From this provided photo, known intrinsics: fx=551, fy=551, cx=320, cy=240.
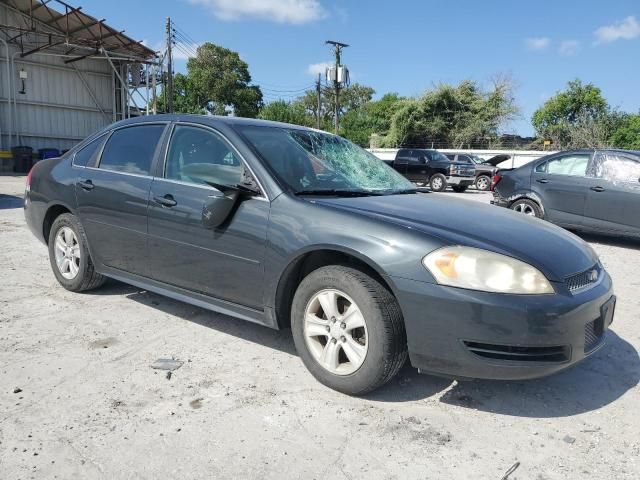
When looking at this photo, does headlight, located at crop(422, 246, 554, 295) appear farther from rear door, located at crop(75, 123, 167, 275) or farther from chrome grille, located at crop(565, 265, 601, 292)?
rear door, located at crop(75, 123, 167, 275)

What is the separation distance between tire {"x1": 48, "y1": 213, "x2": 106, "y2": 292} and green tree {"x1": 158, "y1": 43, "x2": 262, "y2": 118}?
158 ft

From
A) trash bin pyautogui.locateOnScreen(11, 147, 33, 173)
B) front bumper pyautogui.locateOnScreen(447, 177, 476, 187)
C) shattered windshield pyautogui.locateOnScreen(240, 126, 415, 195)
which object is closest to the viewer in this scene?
shattered windshield pyautogui.locateOnScreen(240, 126, 415, 195)

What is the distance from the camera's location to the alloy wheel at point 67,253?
4730mm

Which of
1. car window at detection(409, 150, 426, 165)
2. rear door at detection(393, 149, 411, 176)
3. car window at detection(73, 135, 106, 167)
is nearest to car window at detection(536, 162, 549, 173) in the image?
car window at detection(73, 135, 106, 167)

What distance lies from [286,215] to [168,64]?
1174 inches

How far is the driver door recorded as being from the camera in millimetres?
3359

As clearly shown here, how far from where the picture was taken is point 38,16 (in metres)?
22.3

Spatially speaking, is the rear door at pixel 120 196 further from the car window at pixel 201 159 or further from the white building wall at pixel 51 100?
the white building wall at pixel 51 100

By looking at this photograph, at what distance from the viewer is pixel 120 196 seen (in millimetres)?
4145

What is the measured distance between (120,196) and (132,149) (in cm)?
42

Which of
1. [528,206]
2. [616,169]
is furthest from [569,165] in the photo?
[528,206]

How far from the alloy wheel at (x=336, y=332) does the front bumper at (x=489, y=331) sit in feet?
0.95

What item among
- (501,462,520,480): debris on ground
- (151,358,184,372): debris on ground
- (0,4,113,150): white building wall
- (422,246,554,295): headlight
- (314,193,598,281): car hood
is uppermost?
(0,4,113,150): white building wall

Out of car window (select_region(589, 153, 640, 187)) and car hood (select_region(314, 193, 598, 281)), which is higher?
car window (select_region(589, 153, 640, 187))
